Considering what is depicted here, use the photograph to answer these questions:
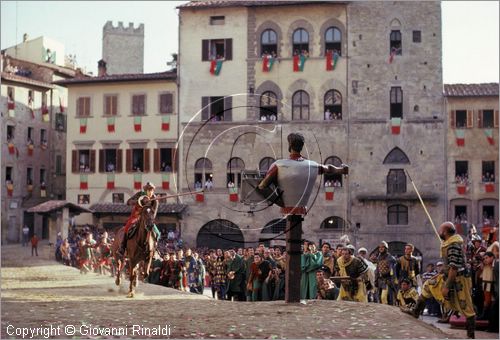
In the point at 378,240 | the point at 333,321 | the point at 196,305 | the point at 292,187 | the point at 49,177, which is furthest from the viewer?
the point at 49,177

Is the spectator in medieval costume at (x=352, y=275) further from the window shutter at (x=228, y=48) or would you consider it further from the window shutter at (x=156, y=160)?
the window shutter at (x=156, y=160)

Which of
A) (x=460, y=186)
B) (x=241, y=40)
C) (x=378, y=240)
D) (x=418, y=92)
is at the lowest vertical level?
(x=378, y=240)

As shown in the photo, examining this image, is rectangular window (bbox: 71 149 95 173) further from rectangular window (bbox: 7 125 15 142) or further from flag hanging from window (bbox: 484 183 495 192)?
flag hanging from window (bbox: 484 183 495 192)

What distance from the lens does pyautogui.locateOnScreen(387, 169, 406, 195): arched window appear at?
1655 inches

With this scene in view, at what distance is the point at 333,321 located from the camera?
10352 millimetres

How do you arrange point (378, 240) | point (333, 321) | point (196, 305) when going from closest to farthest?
point (333, 321), point (196, 305), point (378, 240)

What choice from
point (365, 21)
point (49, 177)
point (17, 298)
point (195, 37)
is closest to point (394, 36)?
point (365, 21)

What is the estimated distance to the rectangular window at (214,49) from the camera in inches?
1716

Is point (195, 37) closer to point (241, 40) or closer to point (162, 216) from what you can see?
point (241, 40)

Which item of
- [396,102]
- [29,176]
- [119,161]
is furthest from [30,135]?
[396,102]

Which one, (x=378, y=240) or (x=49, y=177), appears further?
(x=49, y=177)

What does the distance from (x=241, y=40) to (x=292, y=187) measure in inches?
1311

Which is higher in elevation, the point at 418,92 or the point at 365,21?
the point at 365,21

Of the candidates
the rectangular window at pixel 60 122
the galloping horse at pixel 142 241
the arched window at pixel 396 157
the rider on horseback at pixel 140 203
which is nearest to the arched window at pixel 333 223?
the arched window at pixel 396 157
